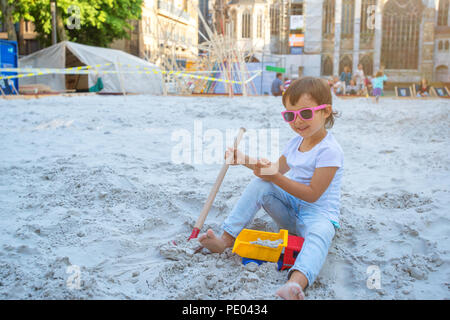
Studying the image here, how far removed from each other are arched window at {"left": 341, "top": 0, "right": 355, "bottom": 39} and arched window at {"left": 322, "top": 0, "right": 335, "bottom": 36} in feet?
3.60

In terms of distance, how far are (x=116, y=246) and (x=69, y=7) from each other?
16614mm

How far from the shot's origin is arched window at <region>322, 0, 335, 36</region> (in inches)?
1594

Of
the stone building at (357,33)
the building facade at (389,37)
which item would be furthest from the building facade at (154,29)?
the building facade at (389,37)

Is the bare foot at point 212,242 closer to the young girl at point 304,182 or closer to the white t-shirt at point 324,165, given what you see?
the young girl at point 304,182

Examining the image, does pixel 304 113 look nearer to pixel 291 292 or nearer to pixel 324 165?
pixel 324 165

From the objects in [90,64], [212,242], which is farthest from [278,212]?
[90,64]

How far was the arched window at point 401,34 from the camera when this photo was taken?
125 ft

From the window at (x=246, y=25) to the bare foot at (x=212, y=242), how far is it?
42.9 m

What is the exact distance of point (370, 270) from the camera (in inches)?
A: 77.5

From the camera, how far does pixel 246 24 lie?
140 feet

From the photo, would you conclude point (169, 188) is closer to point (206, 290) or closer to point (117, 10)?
point (206, 290)

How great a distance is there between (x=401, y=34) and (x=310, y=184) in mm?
41994

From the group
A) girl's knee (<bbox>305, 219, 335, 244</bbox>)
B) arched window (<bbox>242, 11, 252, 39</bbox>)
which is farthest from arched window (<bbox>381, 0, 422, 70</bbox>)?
girl's knee (<bbox>305, 219, 335, 244</bbox>)

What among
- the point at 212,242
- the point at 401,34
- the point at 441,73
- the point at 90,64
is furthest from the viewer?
the point at 401,34
